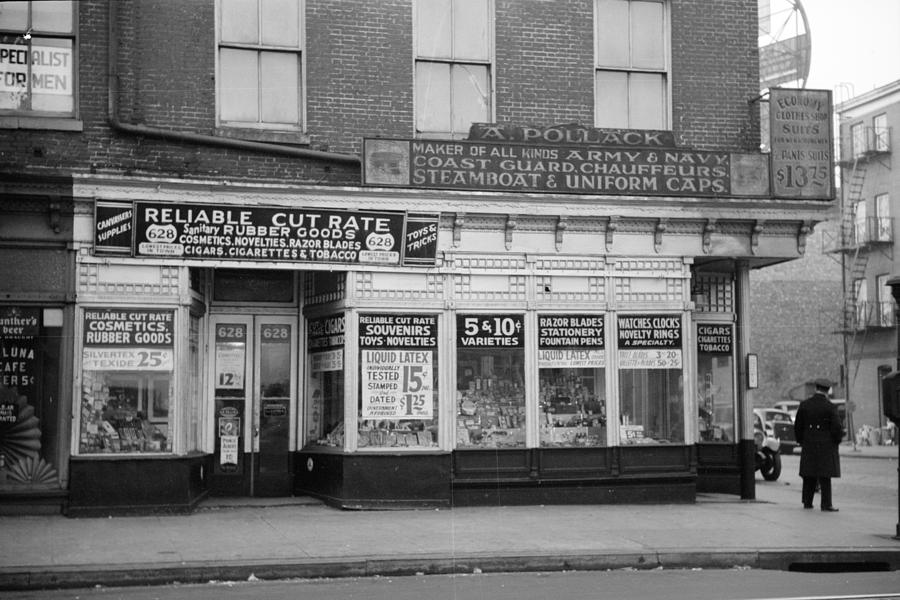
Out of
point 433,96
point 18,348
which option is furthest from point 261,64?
point 18,348

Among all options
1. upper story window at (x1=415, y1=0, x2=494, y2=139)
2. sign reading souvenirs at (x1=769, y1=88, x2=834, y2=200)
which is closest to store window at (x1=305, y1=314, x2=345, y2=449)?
upper story window at (x1=415, y1=0, x2=494, y2=139)

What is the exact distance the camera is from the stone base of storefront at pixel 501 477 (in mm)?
15445

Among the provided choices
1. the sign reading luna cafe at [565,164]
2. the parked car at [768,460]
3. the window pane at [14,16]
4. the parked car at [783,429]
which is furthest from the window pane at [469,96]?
the parked car at [783,429]

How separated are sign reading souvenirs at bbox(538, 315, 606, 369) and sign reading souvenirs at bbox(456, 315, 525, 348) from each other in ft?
1.12

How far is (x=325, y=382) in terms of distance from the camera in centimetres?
1634

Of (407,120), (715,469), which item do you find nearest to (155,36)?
(407,120)

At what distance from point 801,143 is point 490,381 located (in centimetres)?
592

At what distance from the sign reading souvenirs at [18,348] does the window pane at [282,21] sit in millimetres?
5018

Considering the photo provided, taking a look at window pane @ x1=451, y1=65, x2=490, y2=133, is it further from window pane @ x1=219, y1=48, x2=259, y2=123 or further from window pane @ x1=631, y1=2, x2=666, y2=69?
window pane @ x1=219, y1=48, x2=259, y2=123

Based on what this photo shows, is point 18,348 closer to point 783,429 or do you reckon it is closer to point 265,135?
point 265,135

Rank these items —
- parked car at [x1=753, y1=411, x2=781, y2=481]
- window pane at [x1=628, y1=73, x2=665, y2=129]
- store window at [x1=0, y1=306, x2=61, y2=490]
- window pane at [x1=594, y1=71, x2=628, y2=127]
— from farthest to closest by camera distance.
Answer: parked car at [x1=753, y1=411, x2=781, y2=481] → window pane at [x1=628, y1=73, x2=665, y2=129] → window pane at [x1=594, y1=71, x2=628, y2=127] → store window at [x1=0, y1=306, x2=61, y2=490]

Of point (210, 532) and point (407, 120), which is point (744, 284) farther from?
point (210, 532)

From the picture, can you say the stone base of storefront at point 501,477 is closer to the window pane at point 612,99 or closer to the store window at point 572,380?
the store window at point 572,380

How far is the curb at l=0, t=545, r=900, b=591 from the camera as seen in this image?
10.2 meters
